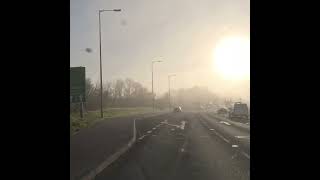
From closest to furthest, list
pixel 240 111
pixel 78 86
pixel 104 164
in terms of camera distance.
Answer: pixel 104 164, pixel 78 86, pixel 240 111

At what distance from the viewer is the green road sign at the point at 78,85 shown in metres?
33.8

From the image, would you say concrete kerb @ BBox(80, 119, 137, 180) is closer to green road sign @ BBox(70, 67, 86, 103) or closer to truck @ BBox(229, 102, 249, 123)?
green road sign @ BBox(70, 67, 86, 103)

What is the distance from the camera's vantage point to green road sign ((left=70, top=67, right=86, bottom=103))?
33.8 meters

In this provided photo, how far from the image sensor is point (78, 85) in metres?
34.0

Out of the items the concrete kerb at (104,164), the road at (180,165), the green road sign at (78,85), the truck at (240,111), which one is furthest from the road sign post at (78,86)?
the truck at (240,111)

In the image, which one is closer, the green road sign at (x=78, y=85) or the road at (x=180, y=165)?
the road at (x=180, y=165)

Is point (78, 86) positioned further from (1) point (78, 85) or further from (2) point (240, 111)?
(2) point (240, 111)

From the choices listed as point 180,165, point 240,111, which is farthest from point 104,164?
point 240,111

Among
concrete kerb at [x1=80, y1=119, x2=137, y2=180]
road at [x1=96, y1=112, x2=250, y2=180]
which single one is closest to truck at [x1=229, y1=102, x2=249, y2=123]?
road at [x1=96, y1=112, x2=250, y2=180]

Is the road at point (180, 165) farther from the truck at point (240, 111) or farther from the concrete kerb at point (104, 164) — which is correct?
the truck at point (240, 111)

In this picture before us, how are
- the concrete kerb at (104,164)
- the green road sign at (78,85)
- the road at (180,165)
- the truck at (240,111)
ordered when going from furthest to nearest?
the truck at (240,111) < the green road sign at (78,85) < the road at (180,165) < the concrete kerb at (104,164)

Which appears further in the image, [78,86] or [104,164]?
[78,86]
